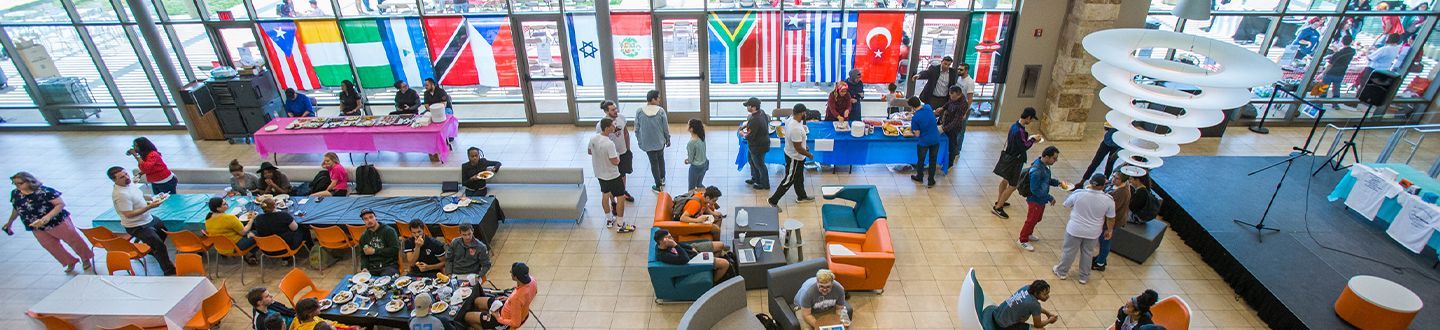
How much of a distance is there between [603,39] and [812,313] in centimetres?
653

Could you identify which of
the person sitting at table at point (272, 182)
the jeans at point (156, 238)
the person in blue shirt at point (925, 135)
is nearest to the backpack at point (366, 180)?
the person sitting at table at point (272, 182)

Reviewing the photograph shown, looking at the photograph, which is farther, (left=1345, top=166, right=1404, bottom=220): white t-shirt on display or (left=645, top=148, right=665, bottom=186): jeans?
(left=645, top=148, right=665, bottom=186): jeans

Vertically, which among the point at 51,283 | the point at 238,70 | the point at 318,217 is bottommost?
the point at 51,283

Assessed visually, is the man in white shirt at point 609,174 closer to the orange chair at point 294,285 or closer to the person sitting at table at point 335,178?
the orange chair at point 294,285

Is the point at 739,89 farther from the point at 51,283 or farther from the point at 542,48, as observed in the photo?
the point at 51,283

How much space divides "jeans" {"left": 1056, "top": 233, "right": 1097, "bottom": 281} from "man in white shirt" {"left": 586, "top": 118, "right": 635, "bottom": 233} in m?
4.85

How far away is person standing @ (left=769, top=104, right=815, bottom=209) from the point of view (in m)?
7.85

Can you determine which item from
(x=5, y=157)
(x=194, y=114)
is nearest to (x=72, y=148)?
(x=5, y=157)

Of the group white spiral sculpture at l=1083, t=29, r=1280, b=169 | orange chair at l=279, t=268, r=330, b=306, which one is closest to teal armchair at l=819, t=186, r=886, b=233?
white spiral sculpture at l=1083, t=29, r=1280, b=169

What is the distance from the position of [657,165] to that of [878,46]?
14.3 feet

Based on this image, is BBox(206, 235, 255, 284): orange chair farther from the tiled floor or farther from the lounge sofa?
the lounge sofa

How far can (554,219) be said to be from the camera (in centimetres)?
811

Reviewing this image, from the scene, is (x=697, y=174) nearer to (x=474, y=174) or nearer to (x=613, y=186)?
(x=613, y=186)

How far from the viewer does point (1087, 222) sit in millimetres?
6301
